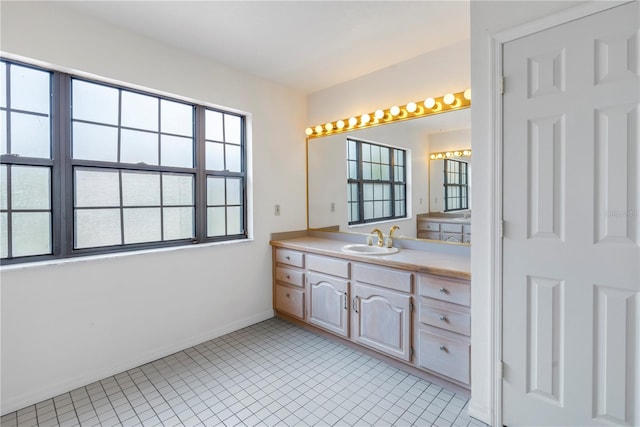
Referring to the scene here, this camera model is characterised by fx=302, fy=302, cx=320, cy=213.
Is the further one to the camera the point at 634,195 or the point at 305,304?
the point at 305,304

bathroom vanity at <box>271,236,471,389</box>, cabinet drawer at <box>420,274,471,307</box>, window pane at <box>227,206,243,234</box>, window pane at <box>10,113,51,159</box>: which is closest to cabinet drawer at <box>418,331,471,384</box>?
bathroom vanity at <box>271,236,471,389</box>

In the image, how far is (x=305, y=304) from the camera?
9.49 feet

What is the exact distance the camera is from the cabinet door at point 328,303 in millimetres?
2549

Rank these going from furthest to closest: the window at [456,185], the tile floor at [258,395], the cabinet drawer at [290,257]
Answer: the cabinet drawer at [290,257]
the window at [456,185]
the tile floor at [258,395]

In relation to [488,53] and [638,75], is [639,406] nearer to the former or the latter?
[638,75]

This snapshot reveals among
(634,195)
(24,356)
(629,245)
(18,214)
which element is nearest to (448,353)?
(629,245)

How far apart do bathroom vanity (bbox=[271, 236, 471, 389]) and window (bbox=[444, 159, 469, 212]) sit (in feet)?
1.33

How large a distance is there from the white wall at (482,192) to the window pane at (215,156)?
7.23 ft

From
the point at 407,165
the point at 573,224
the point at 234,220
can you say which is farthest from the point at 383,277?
the point at 234,220

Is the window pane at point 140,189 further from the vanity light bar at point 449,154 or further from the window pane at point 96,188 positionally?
the vanity light bar at point 449,154

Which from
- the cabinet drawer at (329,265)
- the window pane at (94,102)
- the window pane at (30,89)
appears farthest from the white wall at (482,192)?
the window pane at (30,89)

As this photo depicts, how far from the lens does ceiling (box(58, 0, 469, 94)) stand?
6.36 ft

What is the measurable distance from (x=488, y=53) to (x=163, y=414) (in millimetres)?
2724

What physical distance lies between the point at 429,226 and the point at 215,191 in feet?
6.49
